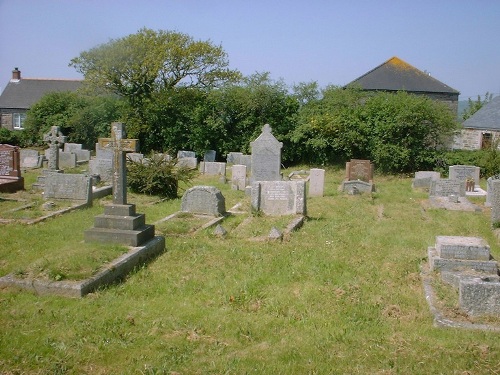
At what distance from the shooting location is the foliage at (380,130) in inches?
918

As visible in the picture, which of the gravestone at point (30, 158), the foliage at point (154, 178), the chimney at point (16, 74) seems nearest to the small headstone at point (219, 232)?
the foliage at point (154, 178)

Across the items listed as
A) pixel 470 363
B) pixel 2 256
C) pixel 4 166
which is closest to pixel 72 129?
pixel 4 166

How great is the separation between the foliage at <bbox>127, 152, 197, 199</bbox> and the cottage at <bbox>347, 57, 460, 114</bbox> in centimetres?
2293

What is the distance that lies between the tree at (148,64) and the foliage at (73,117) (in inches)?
72.8

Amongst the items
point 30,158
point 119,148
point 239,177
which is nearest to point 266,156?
point 239,177

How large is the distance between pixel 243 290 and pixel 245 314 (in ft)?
2.72

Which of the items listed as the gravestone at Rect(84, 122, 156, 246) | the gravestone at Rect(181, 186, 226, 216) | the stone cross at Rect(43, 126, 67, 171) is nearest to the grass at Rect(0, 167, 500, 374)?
the gravestone at Rect(84, 122, 156, 246)

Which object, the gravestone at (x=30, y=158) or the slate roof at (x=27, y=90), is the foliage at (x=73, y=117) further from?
the slate roof at (x=27, y=90)

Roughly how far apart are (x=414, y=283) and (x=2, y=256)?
6727mm

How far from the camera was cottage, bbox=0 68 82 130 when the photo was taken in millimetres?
40938

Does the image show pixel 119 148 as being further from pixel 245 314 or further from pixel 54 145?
pixel 54 145

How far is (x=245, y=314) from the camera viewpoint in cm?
626

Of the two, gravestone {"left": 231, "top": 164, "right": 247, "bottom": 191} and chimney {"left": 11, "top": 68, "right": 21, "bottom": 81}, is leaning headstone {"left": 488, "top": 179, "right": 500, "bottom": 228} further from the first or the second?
chimney {"left": 11, "top": 68, "right": 21, "bottom": 81}

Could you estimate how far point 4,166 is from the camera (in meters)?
16.5
